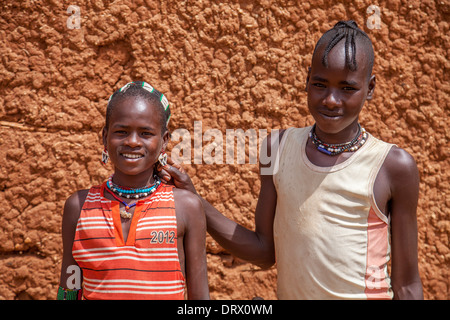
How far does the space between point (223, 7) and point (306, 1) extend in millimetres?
446

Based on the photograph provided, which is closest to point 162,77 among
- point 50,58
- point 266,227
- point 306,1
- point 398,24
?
point 50,58

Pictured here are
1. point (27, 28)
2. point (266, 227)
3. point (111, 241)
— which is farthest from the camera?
point (27, 28)

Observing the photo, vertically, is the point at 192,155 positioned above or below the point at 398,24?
below

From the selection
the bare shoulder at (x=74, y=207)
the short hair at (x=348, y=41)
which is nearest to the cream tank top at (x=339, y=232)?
the short hair at (x=348, y=41)

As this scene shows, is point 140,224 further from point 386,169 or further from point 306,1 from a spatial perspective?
point 306,1

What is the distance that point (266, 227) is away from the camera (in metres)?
2.22

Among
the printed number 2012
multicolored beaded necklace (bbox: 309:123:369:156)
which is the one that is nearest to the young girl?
the printed number 2012

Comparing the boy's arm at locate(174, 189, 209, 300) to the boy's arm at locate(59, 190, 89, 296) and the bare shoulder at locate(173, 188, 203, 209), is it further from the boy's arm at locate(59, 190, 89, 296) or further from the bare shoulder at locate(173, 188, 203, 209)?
the boy's arm at locate(59, 190, 89, 296)

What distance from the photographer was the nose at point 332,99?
190 centimetres

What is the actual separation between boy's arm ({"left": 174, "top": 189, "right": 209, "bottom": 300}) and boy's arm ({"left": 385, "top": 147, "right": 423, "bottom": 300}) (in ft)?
2.36

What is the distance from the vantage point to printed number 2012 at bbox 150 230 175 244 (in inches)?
76.5
